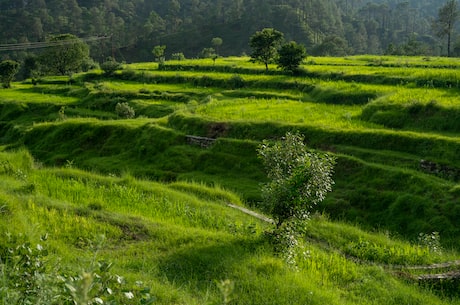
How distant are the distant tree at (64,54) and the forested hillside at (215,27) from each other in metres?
25.1

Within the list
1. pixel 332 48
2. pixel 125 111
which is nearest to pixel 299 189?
pixel 125 111

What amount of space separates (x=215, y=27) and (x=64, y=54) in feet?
169

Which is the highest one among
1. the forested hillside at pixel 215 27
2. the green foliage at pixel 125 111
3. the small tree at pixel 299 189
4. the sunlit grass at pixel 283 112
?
the forested hillside at pixel 215 27

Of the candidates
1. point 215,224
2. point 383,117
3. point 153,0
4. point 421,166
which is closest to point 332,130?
point 383,117

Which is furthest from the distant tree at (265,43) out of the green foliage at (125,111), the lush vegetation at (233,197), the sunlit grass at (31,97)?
the sunlit grass at (31,97)

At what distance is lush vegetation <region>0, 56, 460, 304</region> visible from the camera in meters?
7.42

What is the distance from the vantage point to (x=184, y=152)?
76.8 ft

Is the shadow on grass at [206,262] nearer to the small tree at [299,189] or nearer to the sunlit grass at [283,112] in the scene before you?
the small tree at [299,189]

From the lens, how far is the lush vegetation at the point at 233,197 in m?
7.42

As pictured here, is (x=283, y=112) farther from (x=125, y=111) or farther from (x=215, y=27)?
(x=215, y=27)

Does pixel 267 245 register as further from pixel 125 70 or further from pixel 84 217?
pixel 125 70

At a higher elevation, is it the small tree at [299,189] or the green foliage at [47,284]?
the green foliage at [47,284]

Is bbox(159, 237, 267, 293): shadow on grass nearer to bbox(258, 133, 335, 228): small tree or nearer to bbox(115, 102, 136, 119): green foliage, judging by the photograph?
bbox(258, 133, 335, 228): small tree

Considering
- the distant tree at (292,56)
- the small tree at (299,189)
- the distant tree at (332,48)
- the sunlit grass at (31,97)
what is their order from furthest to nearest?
the distant tree at (332,48)
the sunlit grass at (31,97)
the distant tree at (292,56)
the small tree at (299,189)
